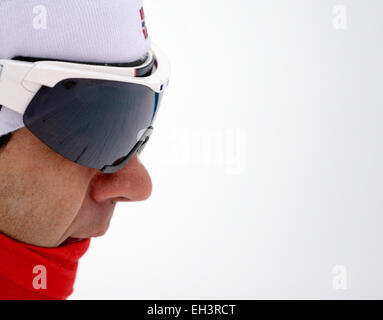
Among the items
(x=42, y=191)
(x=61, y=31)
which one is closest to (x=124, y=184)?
(x=42, y=191)

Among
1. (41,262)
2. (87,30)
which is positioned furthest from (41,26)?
(41,262)

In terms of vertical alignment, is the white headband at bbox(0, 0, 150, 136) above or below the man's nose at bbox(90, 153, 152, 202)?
above

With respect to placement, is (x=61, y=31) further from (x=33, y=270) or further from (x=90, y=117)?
(x=33, y=270)

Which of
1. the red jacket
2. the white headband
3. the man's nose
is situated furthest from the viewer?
the man's nose

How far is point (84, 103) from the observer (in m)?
1.35

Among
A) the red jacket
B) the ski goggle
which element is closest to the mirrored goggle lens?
the ski goggle

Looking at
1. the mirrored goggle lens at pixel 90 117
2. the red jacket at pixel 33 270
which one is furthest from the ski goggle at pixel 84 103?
the red jacket at pixel 33 270

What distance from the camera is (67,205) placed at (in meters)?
1.42

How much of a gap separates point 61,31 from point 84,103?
7.1 inches

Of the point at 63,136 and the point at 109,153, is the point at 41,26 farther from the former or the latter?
the point at 109,153

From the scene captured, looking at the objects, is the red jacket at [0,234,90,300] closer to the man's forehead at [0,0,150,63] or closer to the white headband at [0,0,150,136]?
the white headband at [0,0,150,136]

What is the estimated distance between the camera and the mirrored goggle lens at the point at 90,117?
1312 mm

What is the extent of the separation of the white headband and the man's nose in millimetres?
298

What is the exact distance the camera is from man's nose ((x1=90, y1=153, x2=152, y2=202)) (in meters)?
1.52
